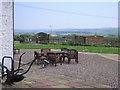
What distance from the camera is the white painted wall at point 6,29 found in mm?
5426

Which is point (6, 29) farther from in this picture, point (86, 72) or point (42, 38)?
point (42, 38)

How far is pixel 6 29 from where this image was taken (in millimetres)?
5508

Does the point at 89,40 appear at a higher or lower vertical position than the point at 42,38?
lower

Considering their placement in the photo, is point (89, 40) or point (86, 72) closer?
point (86, 72)

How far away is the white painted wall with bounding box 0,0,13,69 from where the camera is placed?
214 inches

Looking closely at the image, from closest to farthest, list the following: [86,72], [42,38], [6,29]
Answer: [6,29] < [86,72] < [42,38]

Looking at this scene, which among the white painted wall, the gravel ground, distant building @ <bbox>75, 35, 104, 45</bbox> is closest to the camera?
the white painted wall

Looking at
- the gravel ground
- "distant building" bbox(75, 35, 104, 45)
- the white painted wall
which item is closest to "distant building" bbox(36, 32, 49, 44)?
"distant building" bbox(75, 35, 104, 45)

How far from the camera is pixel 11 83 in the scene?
4613 mm

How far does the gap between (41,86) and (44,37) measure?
2887 centimetres

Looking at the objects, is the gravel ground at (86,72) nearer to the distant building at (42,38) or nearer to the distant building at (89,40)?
the distant building at (89,40)

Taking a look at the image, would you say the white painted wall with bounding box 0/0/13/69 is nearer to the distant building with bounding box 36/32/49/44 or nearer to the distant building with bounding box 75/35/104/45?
the distant building with bounding box 75/35/104/45

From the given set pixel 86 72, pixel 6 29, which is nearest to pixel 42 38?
pixel 86 72

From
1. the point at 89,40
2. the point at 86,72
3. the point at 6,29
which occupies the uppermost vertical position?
the point at 6,29
